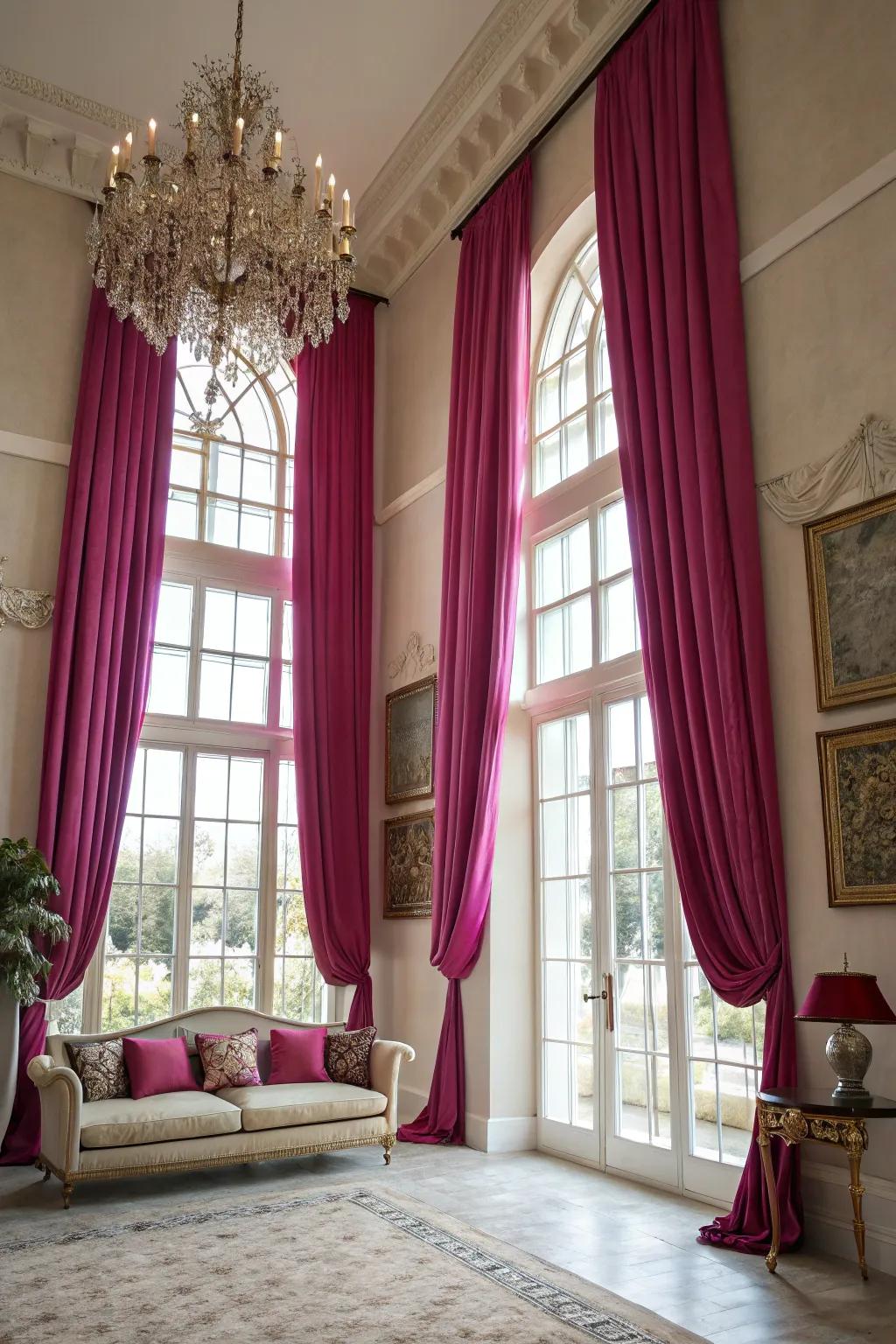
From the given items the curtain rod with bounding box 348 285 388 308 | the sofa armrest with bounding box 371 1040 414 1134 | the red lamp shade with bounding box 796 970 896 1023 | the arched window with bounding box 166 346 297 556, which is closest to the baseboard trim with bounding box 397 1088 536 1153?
the sofa armrest with bounding box 371 1040 414 1134

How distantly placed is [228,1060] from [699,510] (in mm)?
4356

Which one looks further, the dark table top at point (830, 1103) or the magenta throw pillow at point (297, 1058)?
the magenta throw pillow at point (297, 1058)

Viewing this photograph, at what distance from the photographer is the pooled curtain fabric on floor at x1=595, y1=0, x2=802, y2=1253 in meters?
5.23

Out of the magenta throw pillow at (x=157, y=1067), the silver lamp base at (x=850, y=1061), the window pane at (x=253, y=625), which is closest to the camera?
the silver lamp base at (x=850, y=1061)

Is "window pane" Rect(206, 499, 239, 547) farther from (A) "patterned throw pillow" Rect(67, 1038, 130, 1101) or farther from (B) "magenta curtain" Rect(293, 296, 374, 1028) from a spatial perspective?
(A) "patterned throw pillow" Rect(67, 1038, 130, 1101)

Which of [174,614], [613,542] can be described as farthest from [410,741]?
[613,542]

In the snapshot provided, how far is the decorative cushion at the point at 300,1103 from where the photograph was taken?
6.40 metres

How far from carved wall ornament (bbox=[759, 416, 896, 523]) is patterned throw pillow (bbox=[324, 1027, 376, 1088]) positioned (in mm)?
4221

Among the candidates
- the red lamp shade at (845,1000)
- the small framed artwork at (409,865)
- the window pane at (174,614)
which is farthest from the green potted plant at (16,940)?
the red lamp shade at (845,1000)

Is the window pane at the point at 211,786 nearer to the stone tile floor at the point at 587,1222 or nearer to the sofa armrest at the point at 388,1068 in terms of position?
the sofa armrest at the point at 388,1068

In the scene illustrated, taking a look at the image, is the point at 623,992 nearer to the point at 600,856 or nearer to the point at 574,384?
the point at 600,856

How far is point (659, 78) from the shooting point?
21.3 ft

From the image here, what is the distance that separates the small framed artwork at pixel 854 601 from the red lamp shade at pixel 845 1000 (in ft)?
4.05

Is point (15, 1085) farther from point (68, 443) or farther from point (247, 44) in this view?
point (247, 44)
